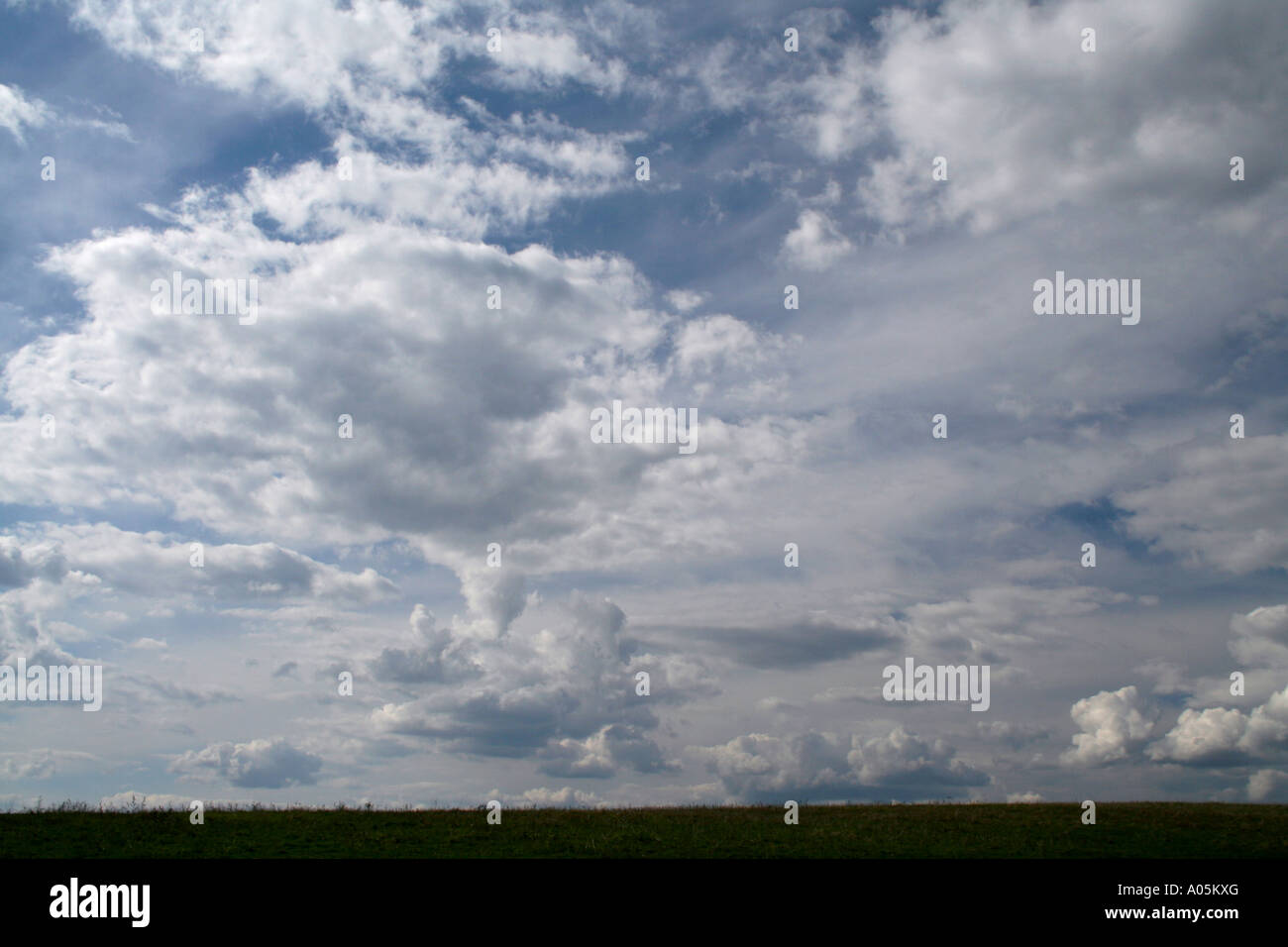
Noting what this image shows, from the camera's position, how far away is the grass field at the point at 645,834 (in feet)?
109

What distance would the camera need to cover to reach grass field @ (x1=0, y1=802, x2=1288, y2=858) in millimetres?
33344

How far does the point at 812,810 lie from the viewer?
148 ft

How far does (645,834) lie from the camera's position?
121 ft

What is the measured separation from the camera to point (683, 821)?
4047 centimetres
